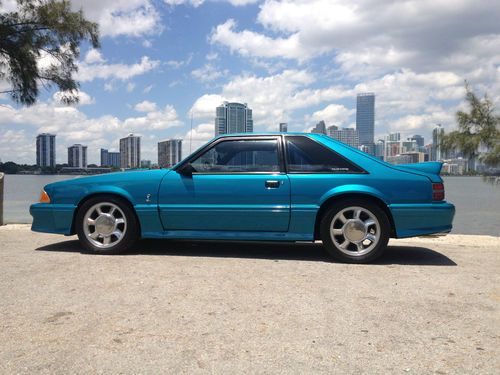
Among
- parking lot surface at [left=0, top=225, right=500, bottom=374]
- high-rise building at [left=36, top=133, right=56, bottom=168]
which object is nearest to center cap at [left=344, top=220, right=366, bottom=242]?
parking lot surface at [left=0, top=225, right=500, bottom=374]

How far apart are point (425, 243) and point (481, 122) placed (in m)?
10.2

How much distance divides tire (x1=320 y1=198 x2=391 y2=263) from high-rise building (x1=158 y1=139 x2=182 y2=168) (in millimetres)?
2060

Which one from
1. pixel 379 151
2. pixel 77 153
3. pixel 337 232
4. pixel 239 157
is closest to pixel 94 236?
pixel 239 157

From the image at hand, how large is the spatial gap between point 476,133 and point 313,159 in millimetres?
11851

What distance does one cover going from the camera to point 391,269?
4.58 meters

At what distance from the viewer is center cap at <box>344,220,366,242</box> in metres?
4.84

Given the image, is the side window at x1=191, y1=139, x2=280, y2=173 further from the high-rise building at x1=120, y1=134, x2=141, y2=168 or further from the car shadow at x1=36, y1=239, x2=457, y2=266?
the high-rise building at x1=120, y1=134, x2=141, y2=168

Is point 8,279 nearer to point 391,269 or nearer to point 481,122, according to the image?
point 391,269

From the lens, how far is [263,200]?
4.96 metres

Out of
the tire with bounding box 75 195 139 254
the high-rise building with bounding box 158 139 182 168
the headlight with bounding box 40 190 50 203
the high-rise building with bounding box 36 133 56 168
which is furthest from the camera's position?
the high-rise building with bounding box 36 133 56 168

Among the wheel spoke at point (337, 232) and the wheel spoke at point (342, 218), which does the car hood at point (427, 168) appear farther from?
the wheel spoke at point (337, 232)

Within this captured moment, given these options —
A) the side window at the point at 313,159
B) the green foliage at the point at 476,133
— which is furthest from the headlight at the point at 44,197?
the green foliage at the point at 476,133

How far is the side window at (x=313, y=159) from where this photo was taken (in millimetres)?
4977

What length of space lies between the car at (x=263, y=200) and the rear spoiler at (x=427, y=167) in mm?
11
